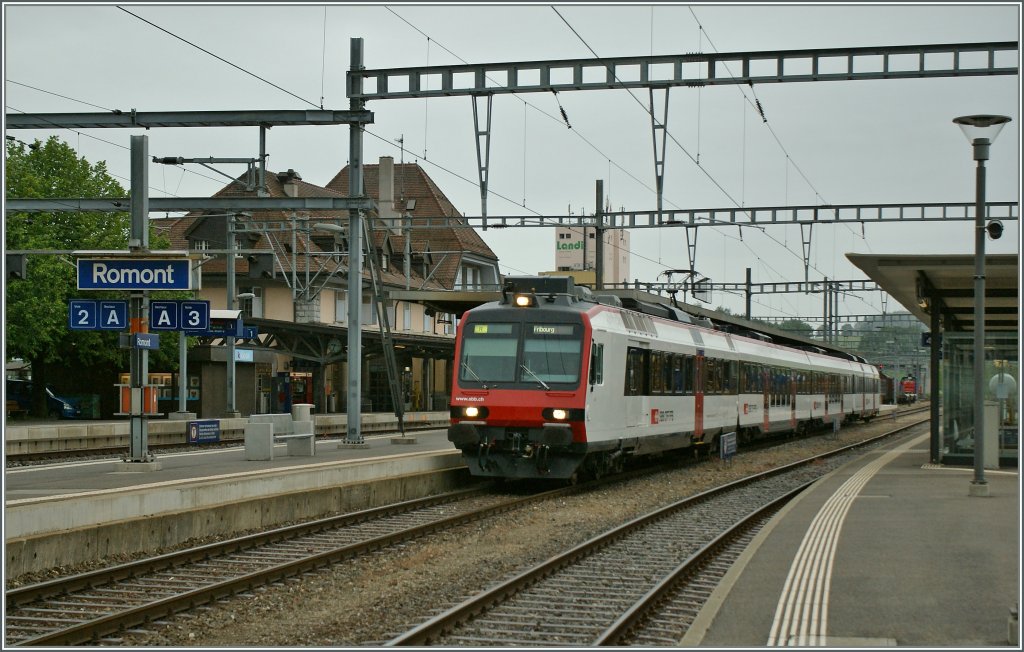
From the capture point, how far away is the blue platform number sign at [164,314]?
19.9 meters

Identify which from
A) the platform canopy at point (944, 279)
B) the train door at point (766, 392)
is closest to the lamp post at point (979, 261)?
the platform canopy at point (944, 279)

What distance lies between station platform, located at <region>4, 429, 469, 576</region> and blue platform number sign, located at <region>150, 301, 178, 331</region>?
2324 millimetres

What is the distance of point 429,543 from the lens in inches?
543

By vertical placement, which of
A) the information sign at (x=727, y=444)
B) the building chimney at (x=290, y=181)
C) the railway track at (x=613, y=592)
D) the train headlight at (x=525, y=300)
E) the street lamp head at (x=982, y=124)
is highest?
the building chimney at (x=290, y=181)

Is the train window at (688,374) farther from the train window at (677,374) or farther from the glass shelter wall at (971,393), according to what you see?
the glass shelter wall at (971,393)

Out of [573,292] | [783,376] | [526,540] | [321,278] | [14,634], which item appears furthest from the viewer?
[321,278]

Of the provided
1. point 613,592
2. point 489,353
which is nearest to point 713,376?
point 489,353

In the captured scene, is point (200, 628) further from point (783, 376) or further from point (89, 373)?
point (89, 373)

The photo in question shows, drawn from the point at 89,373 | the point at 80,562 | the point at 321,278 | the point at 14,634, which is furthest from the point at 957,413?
the point at 321,278

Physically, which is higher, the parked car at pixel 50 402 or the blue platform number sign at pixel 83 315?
the blue platform number sign at pixel 83 315

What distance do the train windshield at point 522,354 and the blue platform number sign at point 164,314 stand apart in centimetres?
481

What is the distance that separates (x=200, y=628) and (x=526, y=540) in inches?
216

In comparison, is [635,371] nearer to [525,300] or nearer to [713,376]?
[525,300]

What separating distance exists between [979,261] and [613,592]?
9511 mm
